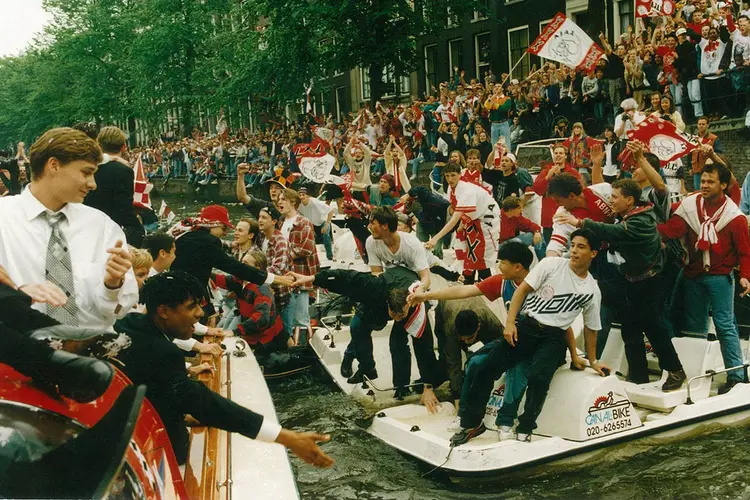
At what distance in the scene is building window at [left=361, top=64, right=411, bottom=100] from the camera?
27.5m

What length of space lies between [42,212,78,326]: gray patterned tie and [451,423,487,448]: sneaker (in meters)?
3.49

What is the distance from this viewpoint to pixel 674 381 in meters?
6.98

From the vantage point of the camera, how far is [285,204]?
9.55m

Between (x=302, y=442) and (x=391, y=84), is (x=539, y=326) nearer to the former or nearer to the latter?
(x=302, y=442)

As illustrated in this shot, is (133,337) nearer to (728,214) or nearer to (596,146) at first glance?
(728,214)

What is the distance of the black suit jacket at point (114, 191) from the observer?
228 inches

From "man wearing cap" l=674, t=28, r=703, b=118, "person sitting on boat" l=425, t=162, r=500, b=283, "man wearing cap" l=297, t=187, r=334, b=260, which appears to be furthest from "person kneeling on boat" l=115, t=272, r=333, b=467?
"man wearing cap" l=674, t=28, r=703, b=118

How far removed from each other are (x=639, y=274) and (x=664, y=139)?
6.34 feet

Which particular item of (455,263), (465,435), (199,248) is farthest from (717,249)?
(455,263)

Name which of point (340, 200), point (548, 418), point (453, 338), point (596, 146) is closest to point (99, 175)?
point (453, 338)

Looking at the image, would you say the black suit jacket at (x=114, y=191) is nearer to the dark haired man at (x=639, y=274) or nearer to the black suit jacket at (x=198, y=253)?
the black suit jacket at (x=198, y=253)

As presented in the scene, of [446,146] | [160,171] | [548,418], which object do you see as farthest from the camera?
[160,171]

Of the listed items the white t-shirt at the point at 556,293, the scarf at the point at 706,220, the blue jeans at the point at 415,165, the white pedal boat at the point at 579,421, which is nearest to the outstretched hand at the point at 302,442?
the white pedal boat at the point at 579,421

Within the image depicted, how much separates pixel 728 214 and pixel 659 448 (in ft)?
6.22
